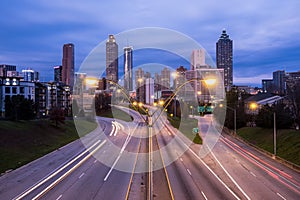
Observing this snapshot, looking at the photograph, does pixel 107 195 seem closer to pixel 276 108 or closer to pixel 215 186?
pixel 215 186

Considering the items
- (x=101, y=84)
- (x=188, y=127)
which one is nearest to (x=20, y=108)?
(x=188, y=127)

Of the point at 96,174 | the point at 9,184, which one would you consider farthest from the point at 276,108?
the point at 9,184

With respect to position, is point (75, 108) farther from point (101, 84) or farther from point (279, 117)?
point (101, 84)

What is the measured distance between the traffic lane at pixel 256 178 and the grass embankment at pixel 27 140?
80.3 feet

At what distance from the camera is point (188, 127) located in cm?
7944

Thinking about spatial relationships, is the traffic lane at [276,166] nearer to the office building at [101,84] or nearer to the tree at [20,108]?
the office building at [101,84]

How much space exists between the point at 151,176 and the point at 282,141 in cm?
3014

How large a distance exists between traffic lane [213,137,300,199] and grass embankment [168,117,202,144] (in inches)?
454

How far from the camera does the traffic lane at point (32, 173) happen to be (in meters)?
25.3

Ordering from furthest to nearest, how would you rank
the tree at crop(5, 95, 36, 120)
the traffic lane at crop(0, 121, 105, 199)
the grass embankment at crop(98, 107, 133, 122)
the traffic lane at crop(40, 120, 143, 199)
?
the grass embankment at crop(98, 107, 133, 122)
the tree at crop(5, 95, 36, 120)
the traffic lane at crop(0, 121, 105, 199)
the traffic lane at crop(40, 120, 143, 199)

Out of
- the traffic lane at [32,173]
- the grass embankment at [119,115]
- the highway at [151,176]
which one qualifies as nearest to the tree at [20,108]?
the highway at [151,176]

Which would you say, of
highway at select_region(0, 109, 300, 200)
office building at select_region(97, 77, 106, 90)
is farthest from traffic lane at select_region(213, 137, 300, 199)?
office building at select_region(97, 77, 106, 90)

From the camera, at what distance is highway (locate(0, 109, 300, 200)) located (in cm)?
2375

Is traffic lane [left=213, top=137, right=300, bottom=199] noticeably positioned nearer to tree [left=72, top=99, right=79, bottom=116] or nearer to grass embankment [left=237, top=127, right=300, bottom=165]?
grass embankment [left=237, top=127, right=300, bottom=165]
